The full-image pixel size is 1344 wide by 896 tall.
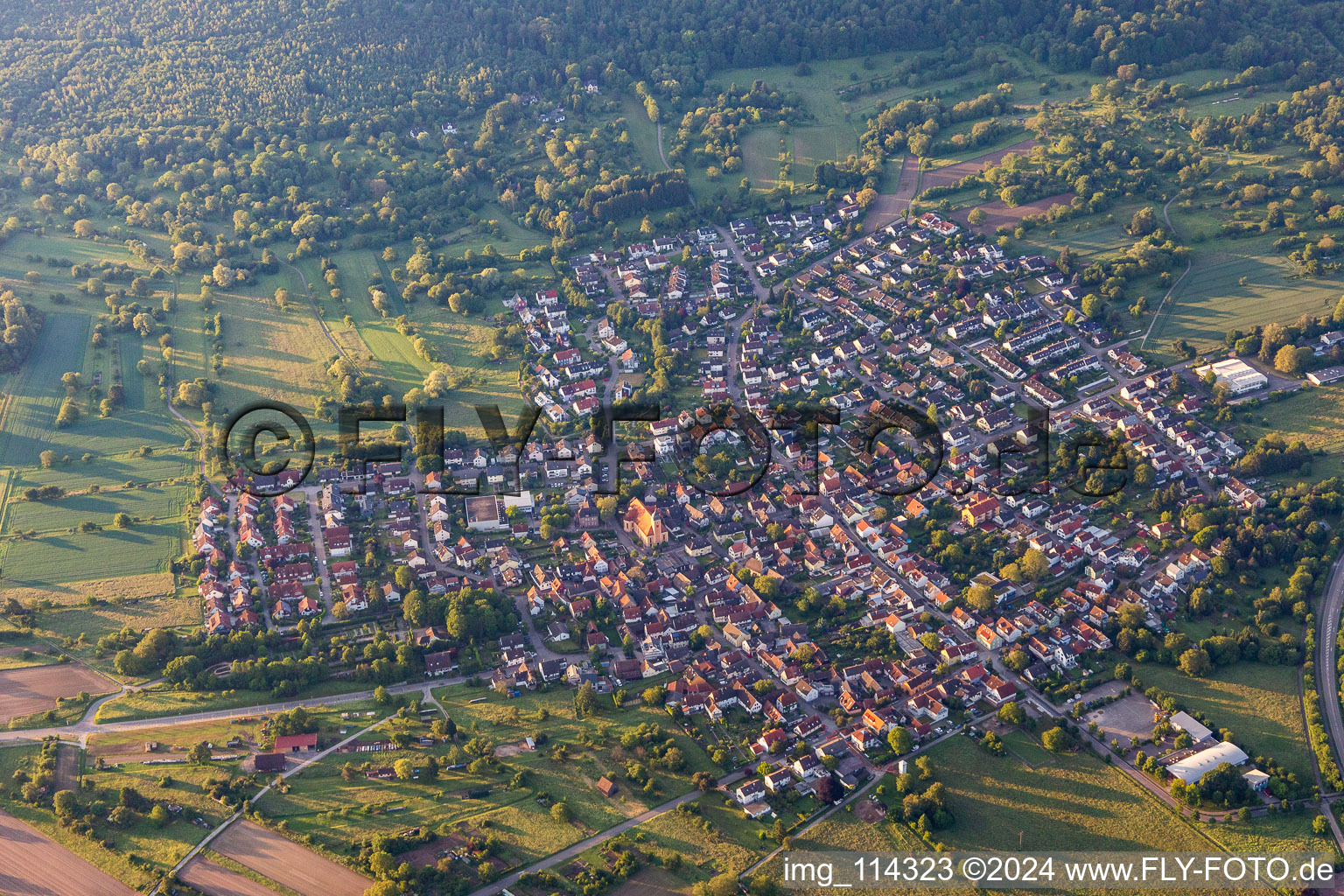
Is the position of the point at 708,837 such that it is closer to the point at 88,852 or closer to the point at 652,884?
the point at 652,884

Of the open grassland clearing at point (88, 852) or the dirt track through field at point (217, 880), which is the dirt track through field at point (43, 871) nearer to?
the open grassland clearing at point (88, 852)

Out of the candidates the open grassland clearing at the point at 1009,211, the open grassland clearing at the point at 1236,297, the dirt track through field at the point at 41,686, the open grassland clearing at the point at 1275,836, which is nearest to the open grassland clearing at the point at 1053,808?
the open grassland clearing at the point at 1275,836

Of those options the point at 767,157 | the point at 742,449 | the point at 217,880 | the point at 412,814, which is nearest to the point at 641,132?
the point at 767,157

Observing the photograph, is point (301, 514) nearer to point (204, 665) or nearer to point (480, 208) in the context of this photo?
point (204, 665)

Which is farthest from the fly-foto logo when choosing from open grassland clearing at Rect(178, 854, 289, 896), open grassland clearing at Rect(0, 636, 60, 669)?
open grassland clearing at Rect(178, 854, 289, 896)

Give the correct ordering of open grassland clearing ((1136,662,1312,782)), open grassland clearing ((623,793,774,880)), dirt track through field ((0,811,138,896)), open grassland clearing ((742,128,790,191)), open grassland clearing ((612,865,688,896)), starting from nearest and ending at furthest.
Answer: open grassland clearing ((612,865,688,896)) → open grassland clearing ((623,793,774,880)) → dirt track through field ((0,811,138,896)) → open grassland clearing ((1136,662,1312,782)) → open grassland clearing ((742,128,790,191))

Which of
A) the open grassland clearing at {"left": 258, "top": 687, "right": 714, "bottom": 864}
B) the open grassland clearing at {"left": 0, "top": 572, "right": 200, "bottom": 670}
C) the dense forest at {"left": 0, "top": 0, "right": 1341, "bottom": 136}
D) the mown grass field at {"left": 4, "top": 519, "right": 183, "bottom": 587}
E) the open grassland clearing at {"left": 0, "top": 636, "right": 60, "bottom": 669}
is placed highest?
the dense forest at {"left": 0, "top": 0, "right": 1341, "bottom": 136}

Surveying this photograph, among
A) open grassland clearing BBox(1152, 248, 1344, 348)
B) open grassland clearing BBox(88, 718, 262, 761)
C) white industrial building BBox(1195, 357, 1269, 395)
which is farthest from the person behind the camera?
open grassland clearing BBox(1152, 248, 1344, 348)

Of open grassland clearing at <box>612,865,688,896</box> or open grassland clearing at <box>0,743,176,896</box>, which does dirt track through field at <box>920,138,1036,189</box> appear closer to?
open grassland clearing at <box>612,865,688,896</box>
